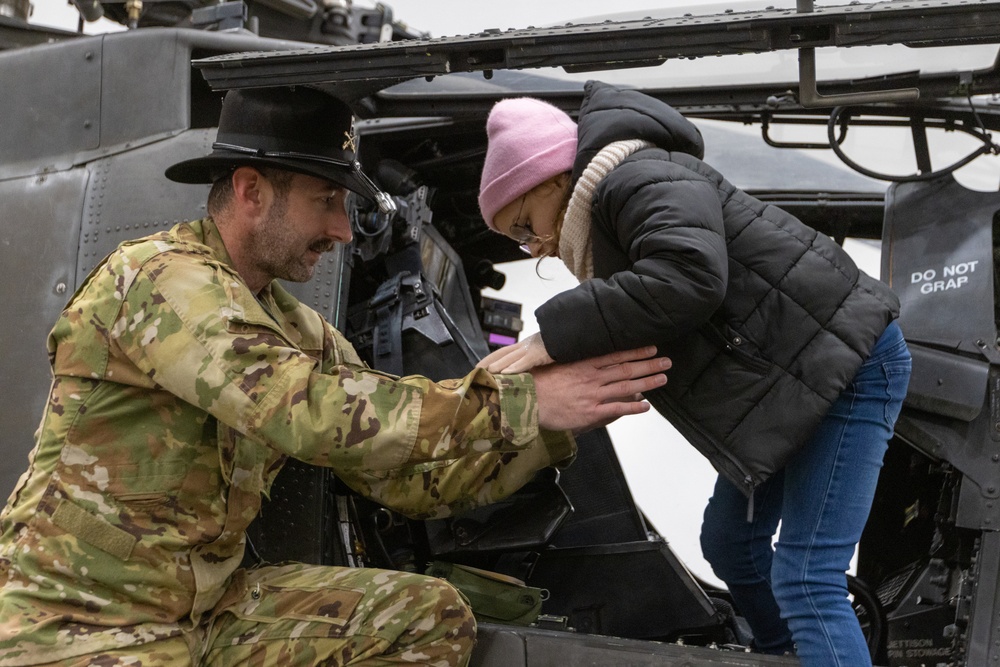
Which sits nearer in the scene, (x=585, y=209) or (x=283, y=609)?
(x=585, y=209)

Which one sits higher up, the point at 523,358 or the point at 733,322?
the point at 733,322

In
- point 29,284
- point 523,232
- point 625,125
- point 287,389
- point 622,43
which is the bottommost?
point 29,284

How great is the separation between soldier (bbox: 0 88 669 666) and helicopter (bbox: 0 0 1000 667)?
0.75 feet

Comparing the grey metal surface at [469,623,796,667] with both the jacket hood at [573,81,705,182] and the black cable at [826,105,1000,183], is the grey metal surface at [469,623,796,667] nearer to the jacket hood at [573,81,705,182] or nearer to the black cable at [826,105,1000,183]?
the jacket hood at [573,81,705,182]

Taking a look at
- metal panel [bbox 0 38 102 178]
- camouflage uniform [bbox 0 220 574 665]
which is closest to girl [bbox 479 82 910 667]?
camouflage uniform [bbox 0 220 574 665]

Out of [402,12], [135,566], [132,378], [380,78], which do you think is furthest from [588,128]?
[402,12]

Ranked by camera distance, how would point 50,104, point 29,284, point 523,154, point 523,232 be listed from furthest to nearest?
point 50,104
point 29,284
point 523,232
point 523,154

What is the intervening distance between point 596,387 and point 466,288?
5.04 feet

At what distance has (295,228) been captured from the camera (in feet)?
8.43

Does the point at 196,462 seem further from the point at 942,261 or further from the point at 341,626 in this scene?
the point at 942,261

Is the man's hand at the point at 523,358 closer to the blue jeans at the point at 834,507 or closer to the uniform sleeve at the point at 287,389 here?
the uniform sleeve at the point at 287,389

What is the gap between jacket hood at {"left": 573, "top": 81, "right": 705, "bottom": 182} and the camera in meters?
2.34

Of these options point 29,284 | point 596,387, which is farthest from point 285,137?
point 29,284

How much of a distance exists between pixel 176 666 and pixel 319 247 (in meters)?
0.97
